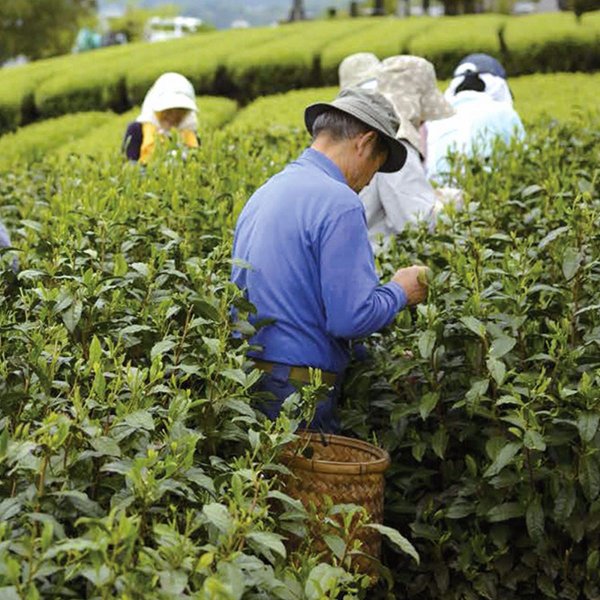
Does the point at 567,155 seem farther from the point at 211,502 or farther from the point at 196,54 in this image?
the point at 196,54

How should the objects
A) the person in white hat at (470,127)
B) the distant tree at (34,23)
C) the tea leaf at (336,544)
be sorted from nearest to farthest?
1. the tea leaf at (336,544)
2. the person in white hat at (470,127)
3. the distant tree at (34,23)

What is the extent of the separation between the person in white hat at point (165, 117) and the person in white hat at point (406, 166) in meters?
2.08

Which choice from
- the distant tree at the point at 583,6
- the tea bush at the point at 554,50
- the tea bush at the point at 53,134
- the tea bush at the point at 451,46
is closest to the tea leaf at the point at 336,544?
the tea bush at the point at 53,134

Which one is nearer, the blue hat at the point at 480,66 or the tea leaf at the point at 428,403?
the tea leaf at the point at 428,403

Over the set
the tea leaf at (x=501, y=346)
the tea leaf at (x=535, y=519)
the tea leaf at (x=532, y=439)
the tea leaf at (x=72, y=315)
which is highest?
the tea leaf at (x=72, y=315)

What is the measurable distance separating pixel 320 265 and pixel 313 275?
66 millimetres

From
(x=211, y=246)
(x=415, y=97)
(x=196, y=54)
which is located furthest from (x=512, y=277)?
(x=196, y=54)

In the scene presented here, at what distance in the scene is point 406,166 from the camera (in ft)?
19.8

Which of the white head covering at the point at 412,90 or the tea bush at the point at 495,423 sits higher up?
the white head covering at the point at 412,90

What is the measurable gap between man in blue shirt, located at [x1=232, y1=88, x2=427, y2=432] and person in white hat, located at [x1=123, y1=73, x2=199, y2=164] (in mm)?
4522

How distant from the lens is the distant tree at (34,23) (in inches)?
1625

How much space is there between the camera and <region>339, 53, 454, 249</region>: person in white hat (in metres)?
6.02

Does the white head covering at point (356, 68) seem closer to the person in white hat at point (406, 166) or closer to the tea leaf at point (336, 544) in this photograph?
the person in white hat at point (406, 166)

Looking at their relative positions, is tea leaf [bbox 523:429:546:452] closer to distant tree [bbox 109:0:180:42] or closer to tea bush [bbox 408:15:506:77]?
tea bush [bbox 408:15:506:77]
